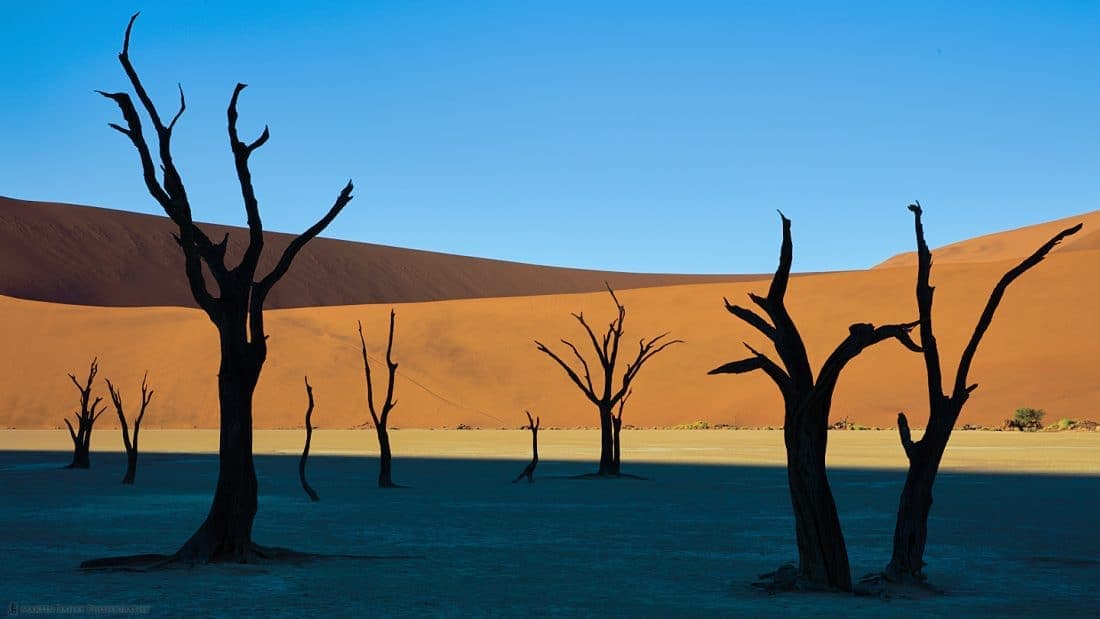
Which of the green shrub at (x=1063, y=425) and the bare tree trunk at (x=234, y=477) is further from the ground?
the green shrub at (x=1063, y=425)

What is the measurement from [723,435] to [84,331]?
38481mm

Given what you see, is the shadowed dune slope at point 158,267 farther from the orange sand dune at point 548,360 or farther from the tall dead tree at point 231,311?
the tall dead tree at point 231,311

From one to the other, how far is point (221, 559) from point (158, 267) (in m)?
123

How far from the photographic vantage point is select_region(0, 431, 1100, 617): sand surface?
974 cm

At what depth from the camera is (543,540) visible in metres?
14.2

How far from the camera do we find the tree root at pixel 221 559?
1137cm

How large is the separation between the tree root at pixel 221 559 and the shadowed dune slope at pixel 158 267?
108m

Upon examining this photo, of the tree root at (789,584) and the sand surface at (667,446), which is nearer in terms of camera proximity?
the tree root at (789,584)

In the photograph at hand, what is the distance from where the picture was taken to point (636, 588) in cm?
1052

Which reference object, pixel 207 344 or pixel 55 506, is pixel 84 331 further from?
pixel 55 506

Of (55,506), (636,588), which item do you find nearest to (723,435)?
(55,506)

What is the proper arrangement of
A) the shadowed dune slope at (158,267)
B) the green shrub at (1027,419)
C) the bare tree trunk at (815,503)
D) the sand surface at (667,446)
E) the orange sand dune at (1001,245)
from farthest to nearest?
the orange sand dune at (1001,245), the shadowed dune slope at (158,267), the green shrub at (1027,419), the sand surface at (667,446), the bare tree trunk at (815,503)

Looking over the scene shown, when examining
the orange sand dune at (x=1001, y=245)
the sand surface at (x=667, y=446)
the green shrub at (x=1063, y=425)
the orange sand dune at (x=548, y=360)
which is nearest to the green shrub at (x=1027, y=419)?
the green shrub at (x=1063, y=425)

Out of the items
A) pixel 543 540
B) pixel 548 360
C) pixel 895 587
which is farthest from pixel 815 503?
pixel 548 360
